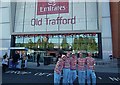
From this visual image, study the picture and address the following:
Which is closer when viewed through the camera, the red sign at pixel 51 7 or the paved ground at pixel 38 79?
the paved ground at pixel 38 79

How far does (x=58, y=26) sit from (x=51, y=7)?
11.5 ft

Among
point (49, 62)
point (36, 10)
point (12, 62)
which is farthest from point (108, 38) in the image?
point (12, 62)

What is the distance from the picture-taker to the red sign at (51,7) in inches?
1404

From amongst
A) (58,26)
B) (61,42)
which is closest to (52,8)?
(58,26)

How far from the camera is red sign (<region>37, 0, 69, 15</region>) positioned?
3566 cm

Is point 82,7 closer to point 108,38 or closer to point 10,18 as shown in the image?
point 108,38

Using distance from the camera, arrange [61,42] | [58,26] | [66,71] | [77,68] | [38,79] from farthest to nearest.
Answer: [61,42]
[58,26]
[38,79]
[77,68]
[66,71]

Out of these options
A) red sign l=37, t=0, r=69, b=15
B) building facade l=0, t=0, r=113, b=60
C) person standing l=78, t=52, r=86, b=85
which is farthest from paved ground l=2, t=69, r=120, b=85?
red sign l=37, t=0, r=69, b=15

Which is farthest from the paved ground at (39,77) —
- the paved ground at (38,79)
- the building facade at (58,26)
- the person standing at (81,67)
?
the building facade at (58,26)

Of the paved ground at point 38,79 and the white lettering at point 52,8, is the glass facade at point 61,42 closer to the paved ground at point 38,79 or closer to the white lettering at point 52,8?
the white lettering at point 52,8

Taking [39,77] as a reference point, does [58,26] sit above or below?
above

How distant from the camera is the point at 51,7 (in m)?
36.4

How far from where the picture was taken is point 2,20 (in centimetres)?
3844

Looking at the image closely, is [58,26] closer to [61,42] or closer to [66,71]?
[61,42]
